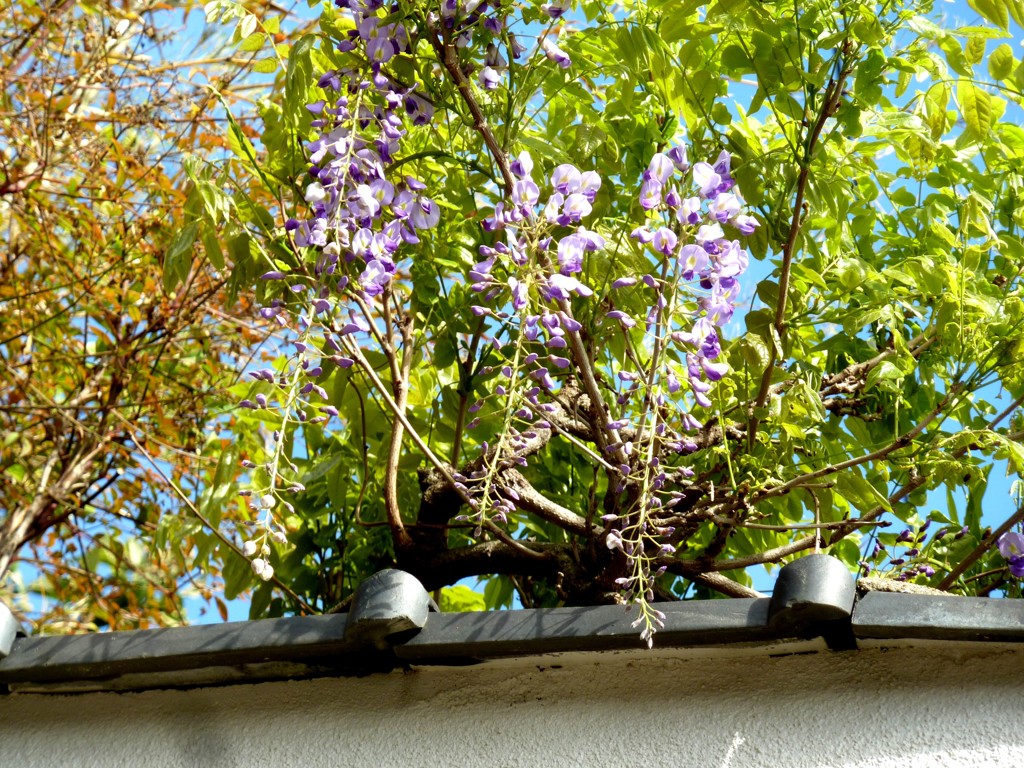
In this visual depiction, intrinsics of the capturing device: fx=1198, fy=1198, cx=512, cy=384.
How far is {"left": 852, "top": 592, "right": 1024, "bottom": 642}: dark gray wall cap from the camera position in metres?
1.52

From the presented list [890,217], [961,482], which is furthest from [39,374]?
[961,482]

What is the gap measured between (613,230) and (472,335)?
0.34 m

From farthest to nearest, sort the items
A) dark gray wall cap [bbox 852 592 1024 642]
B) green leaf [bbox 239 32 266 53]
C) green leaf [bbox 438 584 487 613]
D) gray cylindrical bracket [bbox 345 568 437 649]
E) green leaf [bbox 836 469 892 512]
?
1. green leaf [bbox 438 584 487 613]
2. green leaf [bbox 239 32 266 53]
3. green leaf [bbox 836 469 892 512]
4. gray cylindrical bracket [bbox 345 568 437 649]
5. dark gray wall cap [bbox 852 592 1024 642]

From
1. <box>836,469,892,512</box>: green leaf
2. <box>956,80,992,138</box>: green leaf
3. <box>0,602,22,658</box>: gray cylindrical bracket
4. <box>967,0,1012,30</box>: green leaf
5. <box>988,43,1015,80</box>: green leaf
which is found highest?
<box>967,0,1012,30</box>: green leaf

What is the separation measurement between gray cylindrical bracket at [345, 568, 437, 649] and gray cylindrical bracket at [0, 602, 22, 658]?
22.3 inches

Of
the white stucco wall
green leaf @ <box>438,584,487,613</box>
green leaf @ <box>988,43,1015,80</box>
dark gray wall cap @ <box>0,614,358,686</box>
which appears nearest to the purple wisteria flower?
the white stucco wall

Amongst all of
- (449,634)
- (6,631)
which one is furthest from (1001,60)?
(6,631)

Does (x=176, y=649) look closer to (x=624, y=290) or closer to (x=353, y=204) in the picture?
(x=353, y=204)

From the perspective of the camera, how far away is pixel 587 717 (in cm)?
168

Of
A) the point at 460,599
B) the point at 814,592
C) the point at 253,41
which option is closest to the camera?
the point at 814,592

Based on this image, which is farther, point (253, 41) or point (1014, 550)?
point (253, 41)

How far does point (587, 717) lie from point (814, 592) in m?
0.38

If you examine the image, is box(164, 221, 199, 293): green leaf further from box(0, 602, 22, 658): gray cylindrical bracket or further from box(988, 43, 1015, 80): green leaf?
box(988, 43, 1015, 80): green leaf

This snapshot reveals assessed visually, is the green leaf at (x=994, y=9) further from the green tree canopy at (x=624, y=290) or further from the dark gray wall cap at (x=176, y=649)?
the dark gray wall cap at (x=176, y=649)
